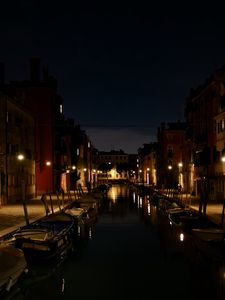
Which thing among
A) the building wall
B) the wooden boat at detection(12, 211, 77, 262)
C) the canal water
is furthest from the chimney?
the wooden boat at detection(12, 211, 77, 262)

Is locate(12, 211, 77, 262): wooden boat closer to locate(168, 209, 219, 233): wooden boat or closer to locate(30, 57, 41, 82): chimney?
locate(168, 209, 219, 233): wooden boat

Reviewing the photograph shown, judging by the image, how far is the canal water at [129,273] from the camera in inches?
757

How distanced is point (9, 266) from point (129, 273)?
6.72 m

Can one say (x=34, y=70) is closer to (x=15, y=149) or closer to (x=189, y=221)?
(x=15, y=149)

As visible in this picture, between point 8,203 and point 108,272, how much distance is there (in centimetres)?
2844

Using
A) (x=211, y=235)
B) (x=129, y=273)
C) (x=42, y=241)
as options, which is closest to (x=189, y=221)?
(x=211, y=235)

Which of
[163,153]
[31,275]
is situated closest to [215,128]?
[31,275]

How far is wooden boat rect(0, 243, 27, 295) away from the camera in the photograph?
17.4m

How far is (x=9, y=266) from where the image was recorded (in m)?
18.3

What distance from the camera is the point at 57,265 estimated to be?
24.1m

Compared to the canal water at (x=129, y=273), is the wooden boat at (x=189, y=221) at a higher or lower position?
higher

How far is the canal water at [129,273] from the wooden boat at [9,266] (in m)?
0.78

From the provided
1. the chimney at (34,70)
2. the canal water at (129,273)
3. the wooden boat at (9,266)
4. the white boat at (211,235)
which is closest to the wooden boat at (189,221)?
the canal water at (129,273)

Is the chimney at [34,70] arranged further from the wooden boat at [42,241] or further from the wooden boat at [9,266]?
the wooden boat at [9,266]
